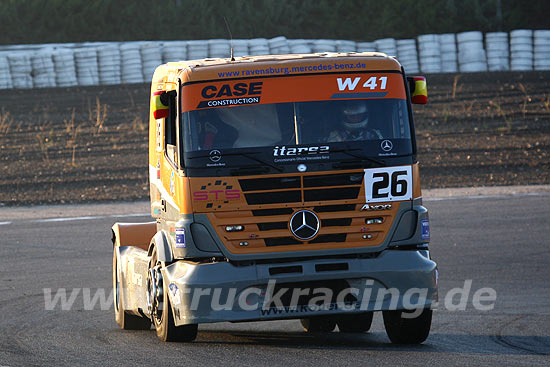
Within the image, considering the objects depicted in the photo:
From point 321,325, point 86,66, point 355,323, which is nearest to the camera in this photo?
point 355,323

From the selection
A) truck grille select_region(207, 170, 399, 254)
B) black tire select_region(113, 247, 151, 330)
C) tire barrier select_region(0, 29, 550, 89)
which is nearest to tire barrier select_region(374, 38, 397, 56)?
tire barrier select_region(0, 29, 550, 89)

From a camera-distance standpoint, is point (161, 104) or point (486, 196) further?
point (486, 196)

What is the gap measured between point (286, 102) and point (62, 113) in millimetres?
26045

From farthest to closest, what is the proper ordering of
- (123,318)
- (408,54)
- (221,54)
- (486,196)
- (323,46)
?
(408,54)
(323,46)
(221,54)
(486,196)
(123,318)

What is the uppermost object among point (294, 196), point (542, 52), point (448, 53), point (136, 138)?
point (294, 196)

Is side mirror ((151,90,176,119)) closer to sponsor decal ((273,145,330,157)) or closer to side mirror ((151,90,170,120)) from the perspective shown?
side mirror ((151,90,170,120))

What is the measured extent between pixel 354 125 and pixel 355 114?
11cm

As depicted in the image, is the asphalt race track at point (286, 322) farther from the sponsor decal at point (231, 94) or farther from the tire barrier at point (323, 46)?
the tire barrier at point (323, 46)

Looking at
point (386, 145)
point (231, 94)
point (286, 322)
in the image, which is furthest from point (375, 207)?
point (286, 322)

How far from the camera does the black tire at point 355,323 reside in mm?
9859

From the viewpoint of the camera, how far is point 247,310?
825 centimetres

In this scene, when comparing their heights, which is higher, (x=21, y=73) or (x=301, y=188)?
(x=301, y=188)

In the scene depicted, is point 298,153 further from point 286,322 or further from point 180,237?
point 286,322

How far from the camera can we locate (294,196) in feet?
27.6
